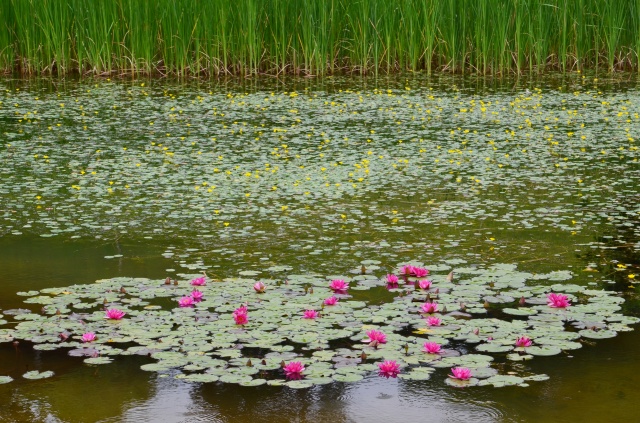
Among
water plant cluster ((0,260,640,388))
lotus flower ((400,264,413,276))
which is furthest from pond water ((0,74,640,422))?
lotus flower ((400,264,413,276))

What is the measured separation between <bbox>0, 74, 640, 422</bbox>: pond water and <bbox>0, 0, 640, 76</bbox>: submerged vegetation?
2403 mm

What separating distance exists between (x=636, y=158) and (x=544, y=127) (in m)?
1.64

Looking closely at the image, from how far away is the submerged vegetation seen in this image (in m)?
13.6

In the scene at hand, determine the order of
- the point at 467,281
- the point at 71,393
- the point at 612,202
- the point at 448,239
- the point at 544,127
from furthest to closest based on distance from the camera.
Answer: the point at 544,127
the point at 612,202
the point at 448,239
the point at 467,281
the point at 71,393

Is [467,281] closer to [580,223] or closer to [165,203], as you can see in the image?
[580,223]

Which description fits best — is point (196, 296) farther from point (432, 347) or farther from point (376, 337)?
point (432, 347)

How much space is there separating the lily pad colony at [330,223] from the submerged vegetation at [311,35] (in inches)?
98.3

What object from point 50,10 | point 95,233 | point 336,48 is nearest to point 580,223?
point 95,233

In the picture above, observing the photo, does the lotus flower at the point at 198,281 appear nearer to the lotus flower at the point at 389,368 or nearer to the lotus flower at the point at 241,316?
the lotus flower at the point at 241,316

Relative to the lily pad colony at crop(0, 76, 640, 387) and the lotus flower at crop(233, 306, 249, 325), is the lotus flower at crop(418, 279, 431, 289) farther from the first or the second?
the lotus flower at crop(233, 306, 249, 325)

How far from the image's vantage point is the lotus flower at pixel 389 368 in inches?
146

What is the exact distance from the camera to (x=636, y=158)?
803 cm

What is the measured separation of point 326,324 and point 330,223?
1.93 metres

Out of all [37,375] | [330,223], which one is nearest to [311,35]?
[330,223]
